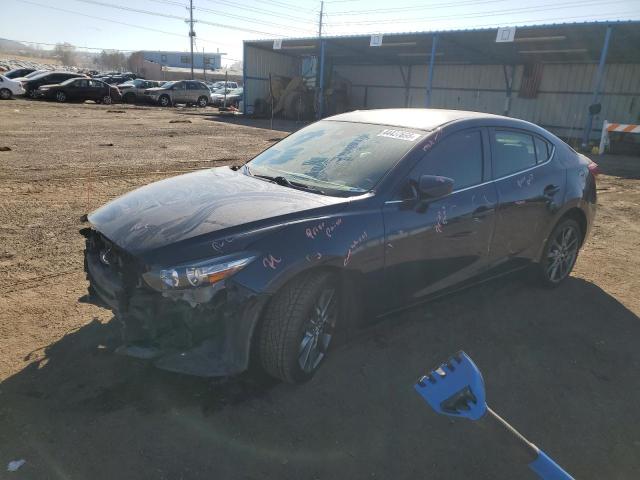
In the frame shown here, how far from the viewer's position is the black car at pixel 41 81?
89.5ft

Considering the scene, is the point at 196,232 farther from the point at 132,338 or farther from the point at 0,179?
the point at 0,179

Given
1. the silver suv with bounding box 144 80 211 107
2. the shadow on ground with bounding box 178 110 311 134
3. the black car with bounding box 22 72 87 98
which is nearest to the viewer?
the shadow on ground with bounding box 178 110 311 134

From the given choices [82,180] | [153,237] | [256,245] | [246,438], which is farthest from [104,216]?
[82,180]

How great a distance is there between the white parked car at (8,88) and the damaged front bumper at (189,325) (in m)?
29.1

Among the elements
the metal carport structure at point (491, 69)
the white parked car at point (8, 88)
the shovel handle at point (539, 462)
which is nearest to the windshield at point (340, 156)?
the shovel handle at point (539, 462)

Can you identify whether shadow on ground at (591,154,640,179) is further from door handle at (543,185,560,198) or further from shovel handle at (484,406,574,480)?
shovel handle at (484,406,574,480)

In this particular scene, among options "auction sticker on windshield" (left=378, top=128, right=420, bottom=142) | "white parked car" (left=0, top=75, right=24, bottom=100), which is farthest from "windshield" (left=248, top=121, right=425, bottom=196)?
"white parked car" (left=0, top=75, right=24, bottom=100)

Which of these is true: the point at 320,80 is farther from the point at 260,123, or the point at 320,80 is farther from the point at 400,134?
the point at 400,134

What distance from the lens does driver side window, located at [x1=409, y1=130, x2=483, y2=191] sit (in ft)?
11.1

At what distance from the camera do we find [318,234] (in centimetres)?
278

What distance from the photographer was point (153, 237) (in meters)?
2.63

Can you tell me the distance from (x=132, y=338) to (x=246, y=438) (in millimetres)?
825

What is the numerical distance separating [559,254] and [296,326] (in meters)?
3.16

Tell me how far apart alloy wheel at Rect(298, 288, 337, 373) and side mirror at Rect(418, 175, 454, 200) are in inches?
35.2
